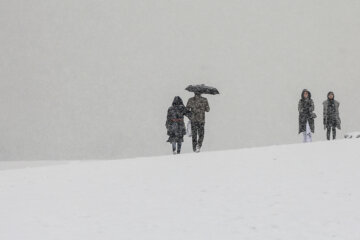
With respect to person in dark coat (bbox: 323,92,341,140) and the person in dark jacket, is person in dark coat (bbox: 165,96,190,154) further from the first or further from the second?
person in dark coat (bbox: 323,92,341,140)

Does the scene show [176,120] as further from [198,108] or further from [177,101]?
[198,108]

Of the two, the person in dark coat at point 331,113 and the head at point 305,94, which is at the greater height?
the head at point 305,94

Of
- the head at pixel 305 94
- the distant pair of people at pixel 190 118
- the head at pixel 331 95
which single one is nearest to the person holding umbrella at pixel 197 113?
the distant pair of people at pixel 190 118

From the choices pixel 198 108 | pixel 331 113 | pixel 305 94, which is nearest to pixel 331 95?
pixel 331 113

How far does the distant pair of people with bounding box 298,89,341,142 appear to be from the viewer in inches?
685

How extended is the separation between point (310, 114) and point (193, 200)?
32.7 feet

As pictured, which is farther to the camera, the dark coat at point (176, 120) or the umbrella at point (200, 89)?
the umbrella at point (200, 89)

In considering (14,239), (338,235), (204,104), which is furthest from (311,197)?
(204,104)

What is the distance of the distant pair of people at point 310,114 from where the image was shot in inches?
685

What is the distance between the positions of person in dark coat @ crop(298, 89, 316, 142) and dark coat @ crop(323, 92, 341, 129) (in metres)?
0.99

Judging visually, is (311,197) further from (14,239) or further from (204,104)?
(204,104)

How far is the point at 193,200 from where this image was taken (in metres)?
8.27

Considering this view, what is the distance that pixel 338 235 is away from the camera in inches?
249

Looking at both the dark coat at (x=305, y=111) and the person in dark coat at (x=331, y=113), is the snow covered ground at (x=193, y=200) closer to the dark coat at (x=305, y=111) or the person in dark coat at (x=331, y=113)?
the dark coat at (x=305, y=111)
